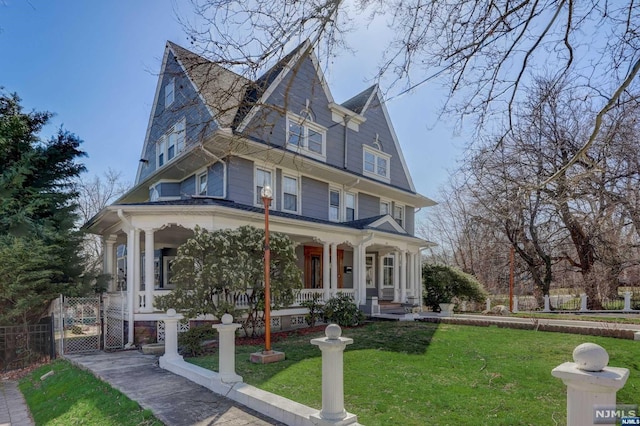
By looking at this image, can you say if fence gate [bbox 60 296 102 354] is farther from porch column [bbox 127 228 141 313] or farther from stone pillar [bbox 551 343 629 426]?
stone pillar [bbox 551 343 629 426]

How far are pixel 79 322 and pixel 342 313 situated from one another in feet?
24.5

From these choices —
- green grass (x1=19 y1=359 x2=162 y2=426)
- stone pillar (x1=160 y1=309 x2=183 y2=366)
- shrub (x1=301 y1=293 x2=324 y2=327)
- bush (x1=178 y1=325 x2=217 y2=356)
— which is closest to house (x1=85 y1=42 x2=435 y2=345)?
shrub (x1=301 y1=293 x2=324 y2=327)

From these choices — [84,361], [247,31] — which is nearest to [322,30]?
[247,31]

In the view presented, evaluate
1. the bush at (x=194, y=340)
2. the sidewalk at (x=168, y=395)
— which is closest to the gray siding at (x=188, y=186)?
the bush at (x=194, y=340)

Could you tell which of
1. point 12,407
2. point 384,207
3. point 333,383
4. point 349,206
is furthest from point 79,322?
point 384,207

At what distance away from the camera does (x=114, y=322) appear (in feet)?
36.8

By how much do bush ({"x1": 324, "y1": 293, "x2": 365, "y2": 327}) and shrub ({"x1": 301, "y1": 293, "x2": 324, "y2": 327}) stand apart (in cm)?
22

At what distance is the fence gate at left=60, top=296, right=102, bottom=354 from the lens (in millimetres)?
10219

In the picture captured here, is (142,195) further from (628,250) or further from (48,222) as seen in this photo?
(628,250)

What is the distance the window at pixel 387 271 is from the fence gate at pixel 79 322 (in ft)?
43.0

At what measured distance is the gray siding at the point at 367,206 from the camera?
18.4 m

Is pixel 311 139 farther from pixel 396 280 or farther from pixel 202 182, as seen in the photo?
pixel 396 280

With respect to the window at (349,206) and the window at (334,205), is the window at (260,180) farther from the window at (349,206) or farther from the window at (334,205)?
the window at (349,206)

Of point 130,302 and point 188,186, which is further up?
point 188,186
